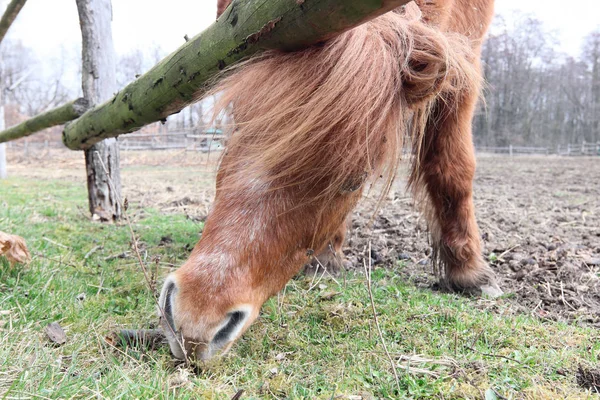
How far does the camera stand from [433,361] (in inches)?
66.6

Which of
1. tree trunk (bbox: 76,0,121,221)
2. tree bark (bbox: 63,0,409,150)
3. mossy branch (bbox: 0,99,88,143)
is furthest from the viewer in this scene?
Answer: tree trunk (bbox: 76,0,121,221)

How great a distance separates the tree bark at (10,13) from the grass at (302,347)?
9.44ft

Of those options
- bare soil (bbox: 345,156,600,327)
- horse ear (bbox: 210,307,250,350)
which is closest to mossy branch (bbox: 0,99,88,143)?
bare soil (bbox: 345,156,600,327)

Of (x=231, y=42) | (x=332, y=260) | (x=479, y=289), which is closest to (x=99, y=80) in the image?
(x=332, y=260)

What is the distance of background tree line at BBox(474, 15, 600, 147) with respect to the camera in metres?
41.2

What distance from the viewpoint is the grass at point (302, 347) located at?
57.1 inches

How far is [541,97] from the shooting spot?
46562 millimetres

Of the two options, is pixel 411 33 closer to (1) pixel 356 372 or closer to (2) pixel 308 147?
(2) pixel 308 147

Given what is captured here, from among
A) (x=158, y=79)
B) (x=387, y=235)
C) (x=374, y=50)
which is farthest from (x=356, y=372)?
(x=387, y=235)

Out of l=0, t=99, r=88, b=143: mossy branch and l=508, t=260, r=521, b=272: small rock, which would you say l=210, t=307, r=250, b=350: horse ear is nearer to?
l=508, t=260, r=521, b=272: small rock

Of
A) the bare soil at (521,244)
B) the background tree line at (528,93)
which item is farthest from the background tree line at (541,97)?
the bare soil at (521,244)

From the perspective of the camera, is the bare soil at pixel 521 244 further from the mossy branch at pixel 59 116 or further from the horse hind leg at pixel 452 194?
the mossy branch at pixel 59 116

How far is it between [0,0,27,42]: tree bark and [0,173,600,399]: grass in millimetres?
2877

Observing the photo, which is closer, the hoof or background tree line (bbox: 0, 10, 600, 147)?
the hoof
